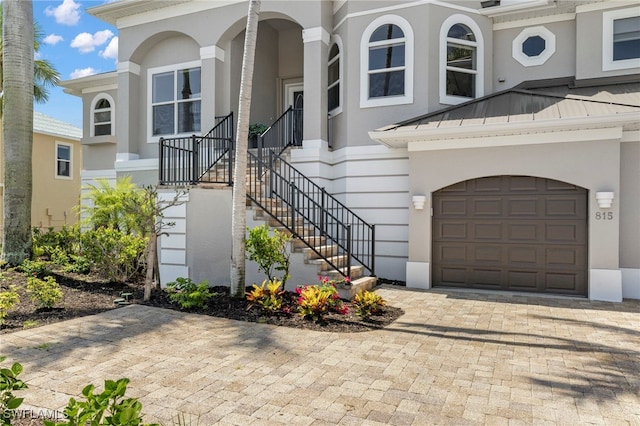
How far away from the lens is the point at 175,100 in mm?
12312

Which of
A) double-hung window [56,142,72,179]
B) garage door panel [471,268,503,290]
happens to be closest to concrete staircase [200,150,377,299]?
garage door panel [471,268,503,290]

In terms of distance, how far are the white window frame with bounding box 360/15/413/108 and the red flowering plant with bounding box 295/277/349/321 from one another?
18.1 ft

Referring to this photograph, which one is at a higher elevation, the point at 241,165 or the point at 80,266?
the point at 241,165

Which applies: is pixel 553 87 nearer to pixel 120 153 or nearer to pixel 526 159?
pixel 526 159

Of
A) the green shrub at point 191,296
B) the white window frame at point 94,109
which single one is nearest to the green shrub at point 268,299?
Answer: the green shrub at point 191,296

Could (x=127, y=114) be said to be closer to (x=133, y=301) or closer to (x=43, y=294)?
(x=133, y=301)

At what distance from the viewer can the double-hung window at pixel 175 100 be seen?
39.6ft

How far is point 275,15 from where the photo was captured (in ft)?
35.8

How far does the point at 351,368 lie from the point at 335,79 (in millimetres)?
8307

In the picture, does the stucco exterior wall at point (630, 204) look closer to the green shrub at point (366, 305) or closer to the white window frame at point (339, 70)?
the green shrub at point (366, 305)

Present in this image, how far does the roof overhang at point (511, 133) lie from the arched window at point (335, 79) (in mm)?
2293

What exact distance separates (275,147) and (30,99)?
17.7 ft

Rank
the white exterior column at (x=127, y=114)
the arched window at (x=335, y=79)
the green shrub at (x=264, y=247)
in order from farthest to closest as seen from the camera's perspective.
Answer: the white exterior column at (x=127, y=114), the arched window at (x=335, y=79), the green shrub at (x=264, y=247)

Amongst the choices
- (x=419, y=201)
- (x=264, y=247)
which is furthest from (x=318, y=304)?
(x=419, y=201)
